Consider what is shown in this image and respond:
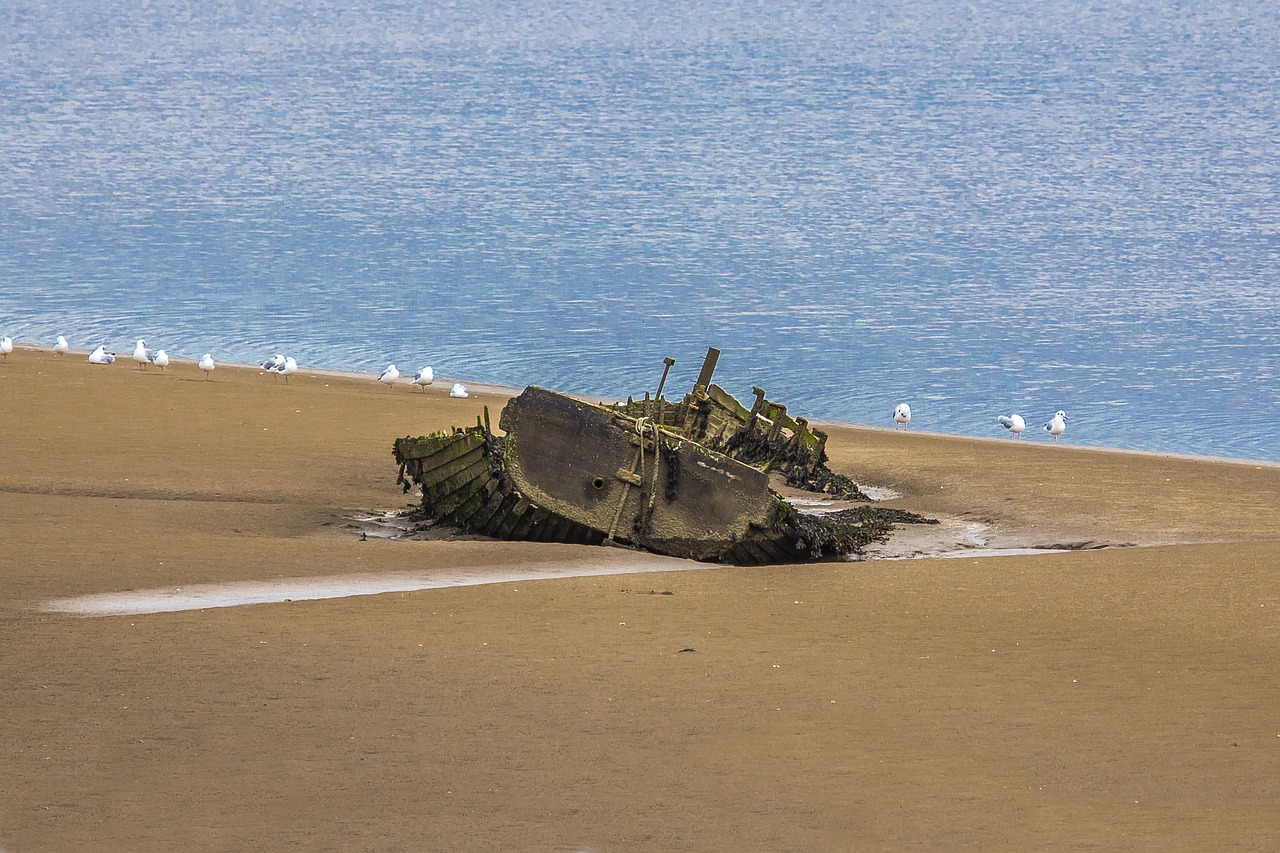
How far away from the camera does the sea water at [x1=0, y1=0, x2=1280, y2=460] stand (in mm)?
34000

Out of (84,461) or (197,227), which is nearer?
(84,461)

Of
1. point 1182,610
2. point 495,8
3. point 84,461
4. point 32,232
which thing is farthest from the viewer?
point 495,8

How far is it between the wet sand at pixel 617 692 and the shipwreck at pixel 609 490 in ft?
1.26

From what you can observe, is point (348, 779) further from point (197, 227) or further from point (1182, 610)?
point (197, 227)

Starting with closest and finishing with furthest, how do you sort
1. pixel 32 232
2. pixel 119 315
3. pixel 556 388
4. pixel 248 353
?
pixel 556 388 → pixel 248 353 → pixel 119 315 → pixel 32 232

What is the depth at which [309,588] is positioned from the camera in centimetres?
1305

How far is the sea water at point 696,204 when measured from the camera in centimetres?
3400

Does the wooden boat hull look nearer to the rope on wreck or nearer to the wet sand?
the rope on wreck

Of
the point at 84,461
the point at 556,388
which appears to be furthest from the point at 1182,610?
the point at 556,388

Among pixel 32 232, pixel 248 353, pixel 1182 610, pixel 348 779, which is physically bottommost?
pixel 348 779

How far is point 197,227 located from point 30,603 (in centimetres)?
4184

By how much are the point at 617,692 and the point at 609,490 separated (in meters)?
5.07

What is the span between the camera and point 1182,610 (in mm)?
12875

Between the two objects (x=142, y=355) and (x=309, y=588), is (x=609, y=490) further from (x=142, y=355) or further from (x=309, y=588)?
(x=142, y=355)
